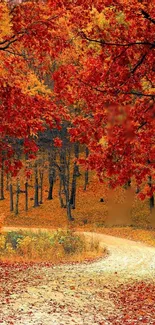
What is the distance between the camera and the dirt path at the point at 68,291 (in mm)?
9227

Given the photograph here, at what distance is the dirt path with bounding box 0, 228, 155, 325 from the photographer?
923 cm

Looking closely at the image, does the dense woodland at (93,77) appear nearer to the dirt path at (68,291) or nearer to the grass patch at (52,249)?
the dirt path at (68,291)

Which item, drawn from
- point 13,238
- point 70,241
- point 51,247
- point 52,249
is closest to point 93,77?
point 52,249

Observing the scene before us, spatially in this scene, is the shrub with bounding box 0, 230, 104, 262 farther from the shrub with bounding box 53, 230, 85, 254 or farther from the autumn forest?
the autumn forest

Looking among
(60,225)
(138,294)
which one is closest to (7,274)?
(138,294)

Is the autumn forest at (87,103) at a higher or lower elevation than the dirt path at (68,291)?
higher

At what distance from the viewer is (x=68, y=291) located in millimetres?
11695

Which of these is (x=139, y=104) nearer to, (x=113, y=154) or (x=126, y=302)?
(x=113, y=154)

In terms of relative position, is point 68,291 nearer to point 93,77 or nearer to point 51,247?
point 93,77

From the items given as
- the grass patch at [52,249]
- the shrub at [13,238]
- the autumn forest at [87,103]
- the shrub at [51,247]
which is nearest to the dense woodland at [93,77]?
the autumn forest at [87,103]

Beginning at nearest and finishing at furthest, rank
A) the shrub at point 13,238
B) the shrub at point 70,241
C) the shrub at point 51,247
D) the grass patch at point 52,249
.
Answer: the grass patch at point 52,249 < the shrub at point 51,247 < the shrub at point 70,241 < the shrub at point 13,238

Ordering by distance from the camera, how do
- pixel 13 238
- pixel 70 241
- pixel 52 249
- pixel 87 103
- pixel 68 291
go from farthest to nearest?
pixel 13 238
pixel 70 241
pixel 52 249
pixel 68 291
pixel 87 103

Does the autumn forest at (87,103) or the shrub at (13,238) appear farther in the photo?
the shrub at (13,238)

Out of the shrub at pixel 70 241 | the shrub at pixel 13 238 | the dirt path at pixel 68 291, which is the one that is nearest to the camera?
the dirt path at pixel 68 291
